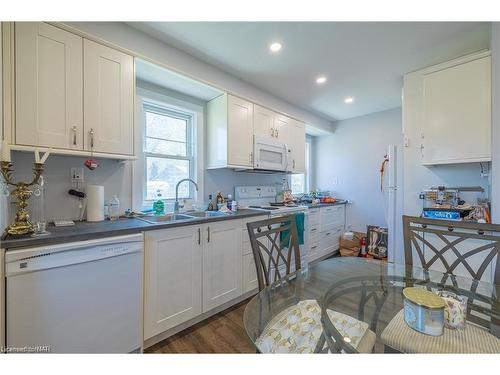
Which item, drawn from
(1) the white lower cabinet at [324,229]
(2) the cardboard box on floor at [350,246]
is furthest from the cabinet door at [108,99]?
(2) the cardboard box on floor at [350,246]

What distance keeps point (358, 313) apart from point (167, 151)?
229cm

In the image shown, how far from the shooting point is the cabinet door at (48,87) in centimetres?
132

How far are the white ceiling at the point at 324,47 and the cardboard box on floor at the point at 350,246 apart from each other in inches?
93.5

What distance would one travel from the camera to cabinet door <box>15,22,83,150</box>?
132cm

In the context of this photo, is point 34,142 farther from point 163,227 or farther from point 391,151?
point 391,151

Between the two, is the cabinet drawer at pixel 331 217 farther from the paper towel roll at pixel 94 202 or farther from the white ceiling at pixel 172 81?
the paper towel roll at pixel 94 202

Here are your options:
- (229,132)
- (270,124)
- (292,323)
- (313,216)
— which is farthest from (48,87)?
(313,216)

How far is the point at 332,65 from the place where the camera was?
231cm

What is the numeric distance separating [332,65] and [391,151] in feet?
4.32

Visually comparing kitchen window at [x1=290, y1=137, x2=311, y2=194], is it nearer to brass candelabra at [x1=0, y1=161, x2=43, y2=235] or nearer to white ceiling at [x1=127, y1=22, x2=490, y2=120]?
white ceiling at [x1=127, y1=22, x2=490, y2=120]

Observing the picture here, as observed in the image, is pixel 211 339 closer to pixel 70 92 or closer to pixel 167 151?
pixel 167 151

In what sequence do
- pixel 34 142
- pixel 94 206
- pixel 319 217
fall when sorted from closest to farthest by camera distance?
pixel 34 142 → pixel 94 206 → pixel 319 217

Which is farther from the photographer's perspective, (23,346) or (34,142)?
(34,142)
